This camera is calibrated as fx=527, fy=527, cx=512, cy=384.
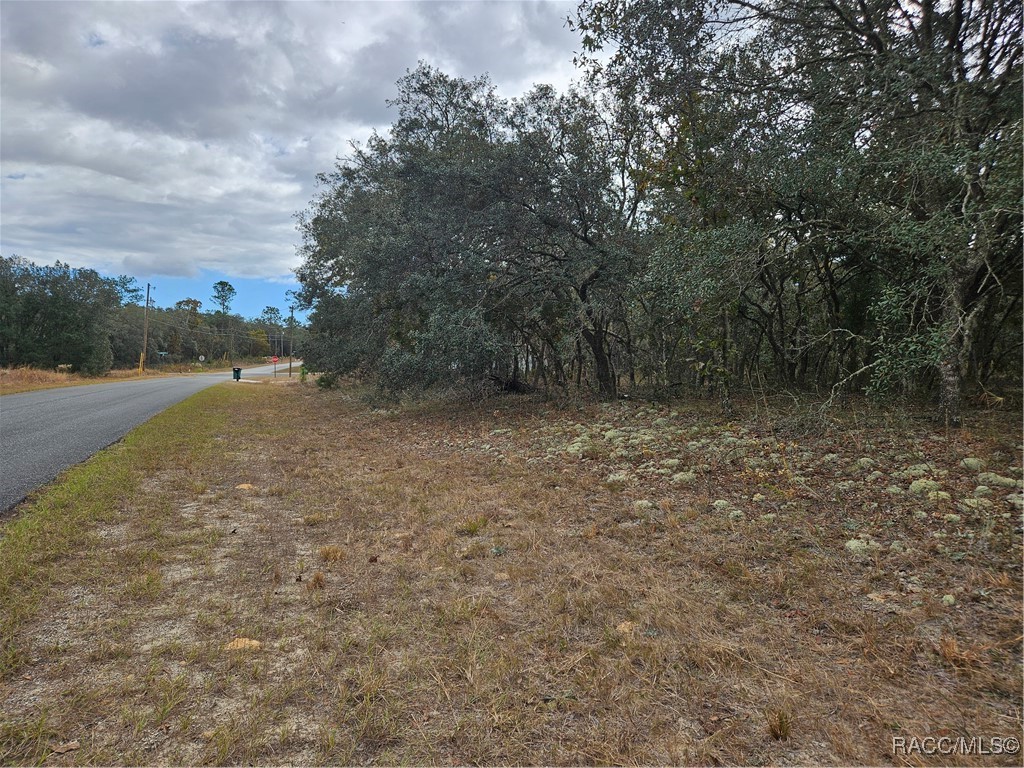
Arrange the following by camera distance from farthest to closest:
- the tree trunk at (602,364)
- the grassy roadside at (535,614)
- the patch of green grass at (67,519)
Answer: the tree trunk at (602,364), the patch of green grass at (67,519), the grassy roadside at (535,614)

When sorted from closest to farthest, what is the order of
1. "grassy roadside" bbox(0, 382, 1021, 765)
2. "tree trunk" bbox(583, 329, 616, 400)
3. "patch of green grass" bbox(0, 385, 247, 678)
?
"grassy roadside" bbox(0, 382, 1021, 765) < "patch of green grass" bbox(0, 385, 247, 678) < "tree trunk" bbox(583, 329, 616, 400)

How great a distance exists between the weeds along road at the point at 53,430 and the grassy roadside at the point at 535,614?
0.77 metres

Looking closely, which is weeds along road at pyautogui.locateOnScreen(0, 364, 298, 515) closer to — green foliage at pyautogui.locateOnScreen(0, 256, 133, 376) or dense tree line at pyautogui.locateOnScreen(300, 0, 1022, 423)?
dense tree line at pyautogui.locateOnScreen(300, 0, 1022, 423)

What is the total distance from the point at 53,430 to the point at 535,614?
34.0 ft

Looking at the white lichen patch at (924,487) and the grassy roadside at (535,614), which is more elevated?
the white lichen patch at (924,487)

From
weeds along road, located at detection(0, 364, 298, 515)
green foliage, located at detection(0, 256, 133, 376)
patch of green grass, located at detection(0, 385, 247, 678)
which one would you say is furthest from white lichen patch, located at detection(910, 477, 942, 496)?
green foliage, located at detection(0, 256, 133, 376)

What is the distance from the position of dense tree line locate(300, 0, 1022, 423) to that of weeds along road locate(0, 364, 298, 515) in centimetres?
533

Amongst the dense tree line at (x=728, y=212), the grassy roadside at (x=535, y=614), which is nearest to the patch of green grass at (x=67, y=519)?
the grassy roadside at (x=535, y=614)

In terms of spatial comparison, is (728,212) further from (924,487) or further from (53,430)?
(53,430)

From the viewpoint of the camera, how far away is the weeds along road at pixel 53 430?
6012 millimetres

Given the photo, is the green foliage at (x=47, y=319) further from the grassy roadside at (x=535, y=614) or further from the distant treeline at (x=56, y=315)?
the grassy roadside at (x=535, y=614)

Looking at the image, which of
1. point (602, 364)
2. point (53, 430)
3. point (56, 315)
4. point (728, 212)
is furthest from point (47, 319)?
point (728, 212)

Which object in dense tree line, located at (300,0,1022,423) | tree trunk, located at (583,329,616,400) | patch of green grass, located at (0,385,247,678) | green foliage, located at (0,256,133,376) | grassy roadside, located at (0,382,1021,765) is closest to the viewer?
grassy roadside, located at (0,382,1021,765)

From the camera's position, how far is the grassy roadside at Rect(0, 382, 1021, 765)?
201cm
